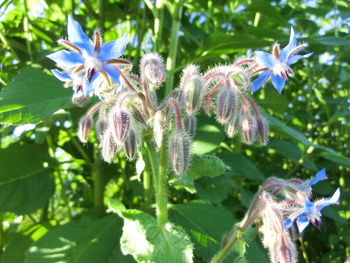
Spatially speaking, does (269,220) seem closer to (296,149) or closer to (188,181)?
(188,181)

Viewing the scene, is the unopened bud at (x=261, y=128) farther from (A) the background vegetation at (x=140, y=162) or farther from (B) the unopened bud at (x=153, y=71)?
(B) the unopened bud at (x=153, y=71)

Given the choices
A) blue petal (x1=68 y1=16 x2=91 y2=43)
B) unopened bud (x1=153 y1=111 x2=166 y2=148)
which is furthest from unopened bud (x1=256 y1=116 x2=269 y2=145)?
blue petal (x1=68 y1=16 x2=91 y2=43)

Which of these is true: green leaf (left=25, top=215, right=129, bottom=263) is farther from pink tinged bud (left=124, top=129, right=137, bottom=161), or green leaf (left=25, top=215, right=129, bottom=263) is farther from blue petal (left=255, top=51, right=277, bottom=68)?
blue petal (left=255, top=51, right=277, bottom=68)

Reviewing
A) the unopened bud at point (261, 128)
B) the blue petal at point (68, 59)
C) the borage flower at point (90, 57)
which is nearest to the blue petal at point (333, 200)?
the unopened bud at point (261, 128)

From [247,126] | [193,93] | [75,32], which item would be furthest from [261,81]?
[75,32]

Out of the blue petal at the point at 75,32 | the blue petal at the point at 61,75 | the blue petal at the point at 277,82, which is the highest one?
the blue petal at the point at 75,32

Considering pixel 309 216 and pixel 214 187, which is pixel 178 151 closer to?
pixel 309 216
